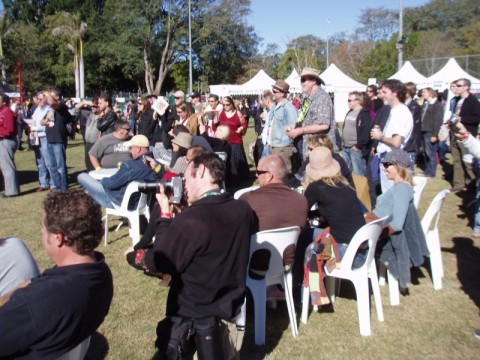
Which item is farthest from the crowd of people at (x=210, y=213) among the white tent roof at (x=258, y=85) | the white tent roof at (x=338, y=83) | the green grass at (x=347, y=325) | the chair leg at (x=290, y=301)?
the white tent roof at (x=258, y=85)

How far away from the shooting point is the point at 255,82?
25.2 meters

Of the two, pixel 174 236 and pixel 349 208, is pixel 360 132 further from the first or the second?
pixel 174 236

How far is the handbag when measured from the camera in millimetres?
2344

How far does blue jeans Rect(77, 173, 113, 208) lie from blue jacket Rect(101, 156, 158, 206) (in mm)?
193

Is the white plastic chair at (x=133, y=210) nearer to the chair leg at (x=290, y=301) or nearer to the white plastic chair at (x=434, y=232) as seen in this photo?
the chair leg at (x=290, y=301)

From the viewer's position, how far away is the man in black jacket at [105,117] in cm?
717

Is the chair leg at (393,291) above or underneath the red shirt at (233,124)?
underneath

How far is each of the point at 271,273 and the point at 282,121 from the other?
3.22 m

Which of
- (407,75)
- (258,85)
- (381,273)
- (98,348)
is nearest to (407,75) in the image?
(407,75)

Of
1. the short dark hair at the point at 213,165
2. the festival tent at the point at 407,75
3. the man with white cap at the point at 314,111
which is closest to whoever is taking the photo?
the short dark hair at the point at 213,165

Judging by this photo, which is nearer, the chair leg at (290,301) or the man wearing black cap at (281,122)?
the chair leg at (290,301)

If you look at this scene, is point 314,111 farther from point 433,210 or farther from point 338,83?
point 338,83

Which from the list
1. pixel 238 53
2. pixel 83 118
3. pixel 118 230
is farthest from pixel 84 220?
pixel 238 53

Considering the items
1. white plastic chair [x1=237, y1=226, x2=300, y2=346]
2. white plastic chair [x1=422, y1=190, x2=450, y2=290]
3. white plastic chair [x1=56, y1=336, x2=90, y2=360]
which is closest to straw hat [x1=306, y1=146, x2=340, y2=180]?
white plastic chair [x1=237, y1=226, x2=300, y2=346]
